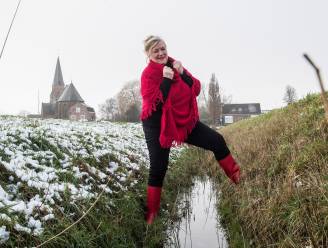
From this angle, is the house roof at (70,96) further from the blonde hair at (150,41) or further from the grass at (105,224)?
the blonde hair at (150,41)

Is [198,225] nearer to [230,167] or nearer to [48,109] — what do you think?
[230,167]

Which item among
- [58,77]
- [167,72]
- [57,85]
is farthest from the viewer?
[58,77]

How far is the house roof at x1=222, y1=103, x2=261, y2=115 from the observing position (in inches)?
3014

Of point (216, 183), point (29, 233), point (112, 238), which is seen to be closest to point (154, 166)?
point (112, 238)

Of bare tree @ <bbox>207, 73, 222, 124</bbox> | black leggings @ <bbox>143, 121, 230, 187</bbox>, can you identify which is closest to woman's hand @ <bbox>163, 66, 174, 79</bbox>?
black leggings @ <bbox>143, 121, 230, 187</bbox>

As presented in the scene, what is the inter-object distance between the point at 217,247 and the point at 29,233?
1.89 m

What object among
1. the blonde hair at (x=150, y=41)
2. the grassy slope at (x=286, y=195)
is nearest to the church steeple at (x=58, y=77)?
the grassy slope at (x=286, y=195)

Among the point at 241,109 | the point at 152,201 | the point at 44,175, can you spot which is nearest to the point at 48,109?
the point at 241,109

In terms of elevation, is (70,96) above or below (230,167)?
above

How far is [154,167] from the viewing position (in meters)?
3.85

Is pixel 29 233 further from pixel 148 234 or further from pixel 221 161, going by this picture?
pixel 221 161

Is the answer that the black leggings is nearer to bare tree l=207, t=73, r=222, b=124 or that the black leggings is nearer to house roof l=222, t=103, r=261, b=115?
bare tree l=207, t=73, r=222, b=124

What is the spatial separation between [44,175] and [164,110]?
143 cm

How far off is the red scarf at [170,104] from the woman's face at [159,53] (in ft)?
0.17
